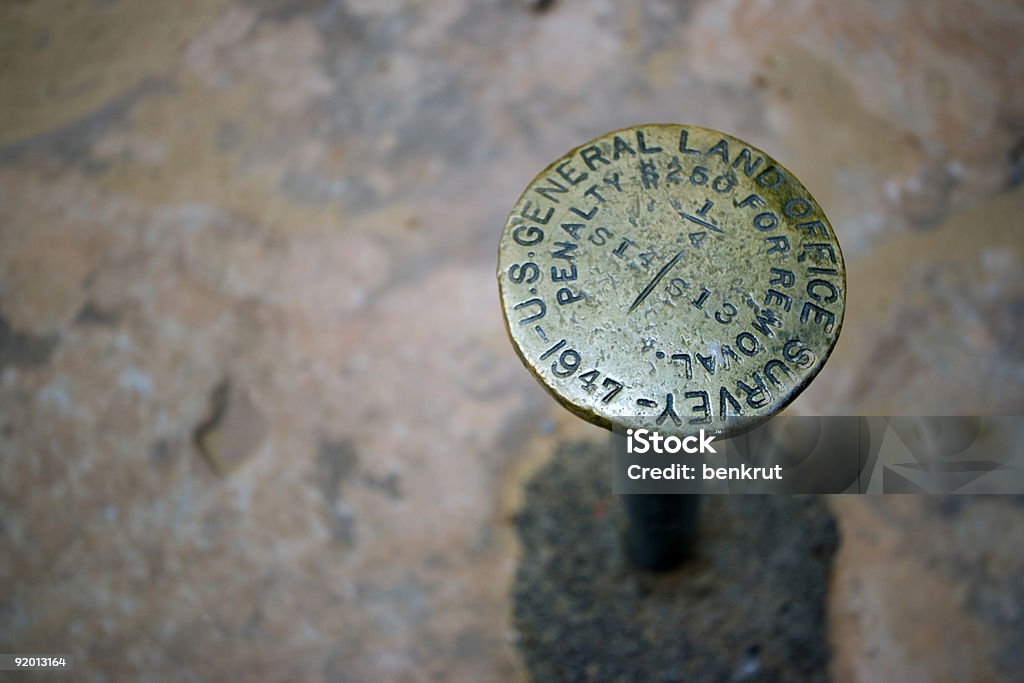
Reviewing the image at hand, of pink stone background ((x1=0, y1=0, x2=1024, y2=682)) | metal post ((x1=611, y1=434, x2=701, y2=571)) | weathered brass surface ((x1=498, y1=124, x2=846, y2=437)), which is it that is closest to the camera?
weathered brass surface ((x1=498, y1=124, x2=846, y2=437))

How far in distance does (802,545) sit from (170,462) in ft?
4.54

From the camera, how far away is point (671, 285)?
4.10 feet

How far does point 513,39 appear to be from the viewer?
97.9 inches

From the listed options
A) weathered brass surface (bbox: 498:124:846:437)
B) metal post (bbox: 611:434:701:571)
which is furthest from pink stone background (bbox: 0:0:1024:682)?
weathered brass surface (bbox: 498:124:846:437)

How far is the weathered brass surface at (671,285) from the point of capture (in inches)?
47.3

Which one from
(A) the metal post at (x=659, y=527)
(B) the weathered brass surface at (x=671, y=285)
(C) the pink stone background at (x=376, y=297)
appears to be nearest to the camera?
(B) the weathered brass surface at (x=671, y=285)

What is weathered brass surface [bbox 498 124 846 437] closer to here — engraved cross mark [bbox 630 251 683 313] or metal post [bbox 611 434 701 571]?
engraved cross mark [bbox 630 251 683 313]

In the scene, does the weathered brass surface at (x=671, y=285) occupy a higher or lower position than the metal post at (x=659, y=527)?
higher

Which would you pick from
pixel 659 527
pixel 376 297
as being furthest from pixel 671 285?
pixel 376 297

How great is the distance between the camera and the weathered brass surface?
1202mm

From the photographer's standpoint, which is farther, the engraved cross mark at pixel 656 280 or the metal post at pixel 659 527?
the metal post at pixel 659 527

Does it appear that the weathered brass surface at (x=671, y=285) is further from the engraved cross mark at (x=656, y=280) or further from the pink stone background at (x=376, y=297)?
the pink stone background at (x=376, y=297)

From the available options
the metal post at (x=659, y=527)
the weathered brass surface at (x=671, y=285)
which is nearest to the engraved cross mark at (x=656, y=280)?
the weathered brass surface at (x=671, y=285)

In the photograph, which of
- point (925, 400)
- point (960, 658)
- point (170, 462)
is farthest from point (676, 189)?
point (170, 462)
